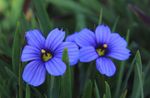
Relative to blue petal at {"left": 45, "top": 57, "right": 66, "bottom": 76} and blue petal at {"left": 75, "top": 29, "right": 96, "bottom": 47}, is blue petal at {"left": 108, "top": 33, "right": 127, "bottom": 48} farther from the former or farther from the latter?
blue petal at {"left": 45, "top": 57, "right": 66, "bottom": 76}

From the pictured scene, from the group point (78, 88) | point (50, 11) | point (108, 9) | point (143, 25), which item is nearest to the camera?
point (78, 88)

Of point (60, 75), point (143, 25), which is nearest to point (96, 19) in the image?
point (143, 25)

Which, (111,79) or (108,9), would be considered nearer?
(111,79)

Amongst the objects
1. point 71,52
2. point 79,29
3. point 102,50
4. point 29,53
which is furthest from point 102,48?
point 79,29

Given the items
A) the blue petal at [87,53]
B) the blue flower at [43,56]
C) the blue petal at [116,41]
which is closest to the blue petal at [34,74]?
the blue flower at [43,56]

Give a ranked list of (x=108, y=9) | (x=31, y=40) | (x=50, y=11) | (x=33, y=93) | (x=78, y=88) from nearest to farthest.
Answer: (x=31, y=40) < (x=33, y=93) < (x=78, y=88) < (x=108, y=9) < (x=50, y=11)

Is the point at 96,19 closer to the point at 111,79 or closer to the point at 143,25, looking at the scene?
the point at 143,25
